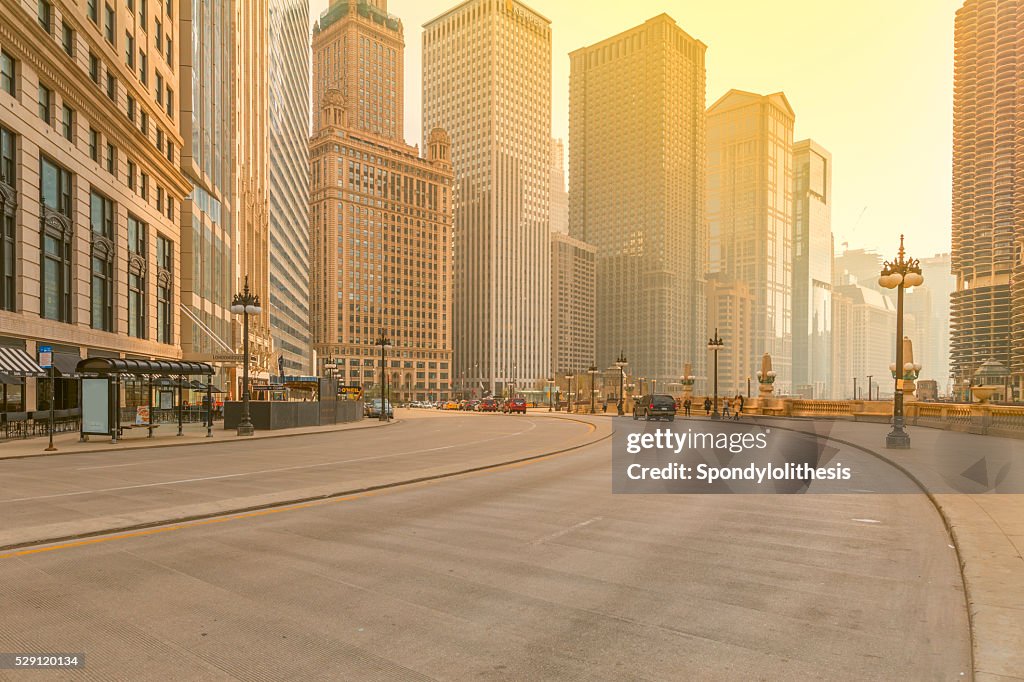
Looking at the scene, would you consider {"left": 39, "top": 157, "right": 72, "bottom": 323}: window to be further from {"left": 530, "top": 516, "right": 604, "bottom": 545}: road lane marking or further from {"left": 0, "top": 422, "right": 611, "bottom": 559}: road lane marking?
{"left": 530, "top": 516, "right": 604, "bottom": 545}: road lane marking

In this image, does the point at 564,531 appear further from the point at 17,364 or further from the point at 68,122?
the point at 68,122

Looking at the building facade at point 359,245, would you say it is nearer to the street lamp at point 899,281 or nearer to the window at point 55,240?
the window at point 55,240

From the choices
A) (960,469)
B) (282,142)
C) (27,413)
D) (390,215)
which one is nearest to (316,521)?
(960,469)

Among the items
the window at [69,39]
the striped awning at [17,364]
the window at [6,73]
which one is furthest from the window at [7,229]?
the window at [69,39]

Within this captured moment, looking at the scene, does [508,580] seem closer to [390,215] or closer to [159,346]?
[159,346]

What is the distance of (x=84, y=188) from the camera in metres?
37.0

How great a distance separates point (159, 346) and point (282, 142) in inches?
3274

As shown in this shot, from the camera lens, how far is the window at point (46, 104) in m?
33.4

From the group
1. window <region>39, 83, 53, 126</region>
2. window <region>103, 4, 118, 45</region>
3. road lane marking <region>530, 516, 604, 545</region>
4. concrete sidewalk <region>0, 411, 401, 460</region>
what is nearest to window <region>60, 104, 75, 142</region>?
window <region>39, 83, 53, 126</region>

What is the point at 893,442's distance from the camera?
75.5 ft

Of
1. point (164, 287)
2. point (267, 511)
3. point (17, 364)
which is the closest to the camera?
point (267, 511)

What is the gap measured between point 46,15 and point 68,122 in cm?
536

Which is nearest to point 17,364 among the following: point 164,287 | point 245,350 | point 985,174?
point 245,350

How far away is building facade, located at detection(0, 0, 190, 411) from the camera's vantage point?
3053 cm
